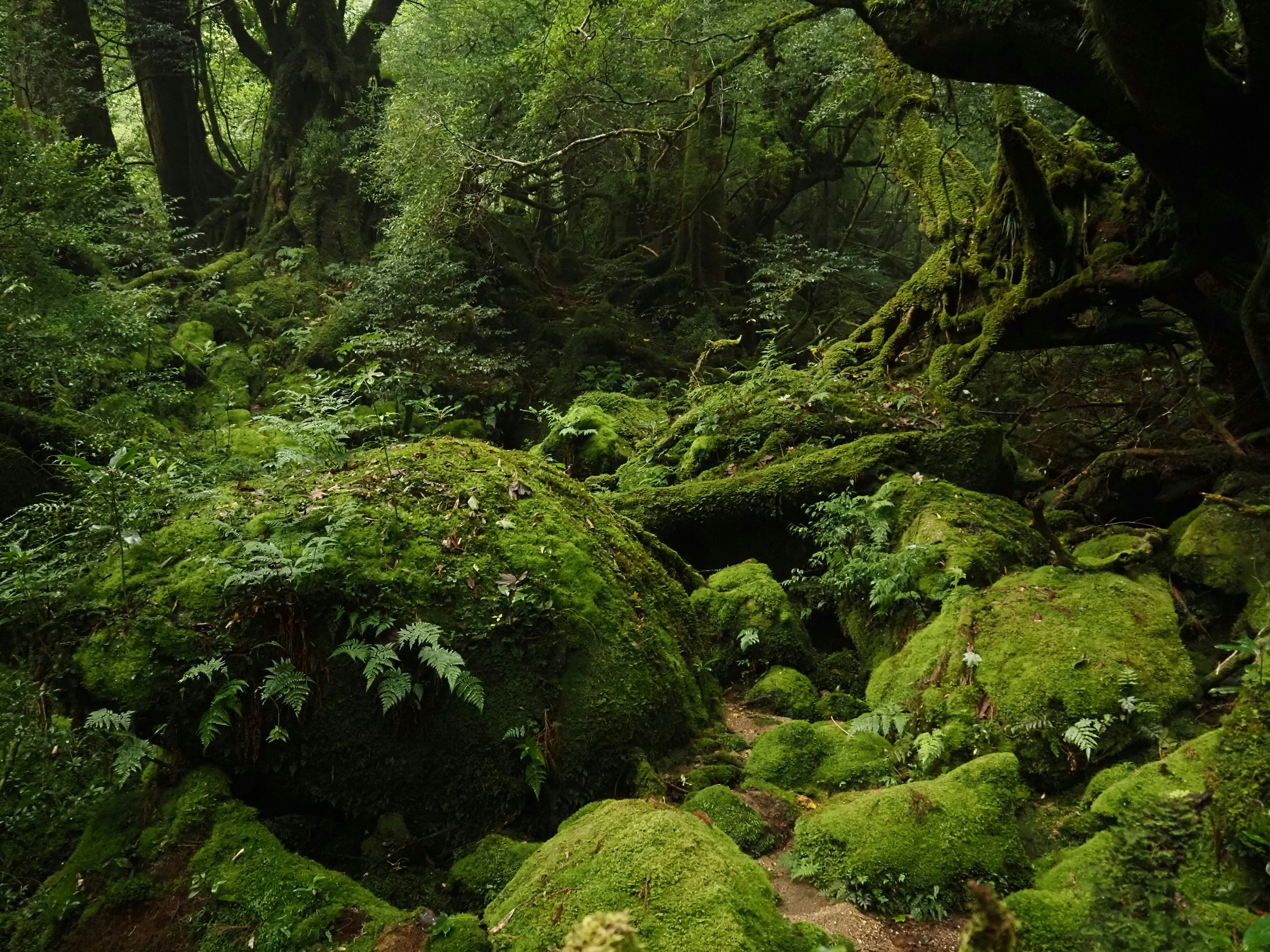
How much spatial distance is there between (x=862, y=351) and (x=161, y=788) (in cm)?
866

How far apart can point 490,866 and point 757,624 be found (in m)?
3.02

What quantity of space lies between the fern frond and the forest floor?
2.36m

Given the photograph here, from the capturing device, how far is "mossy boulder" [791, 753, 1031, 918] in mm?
3238

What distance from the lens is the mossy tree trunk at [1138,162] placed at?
4.25m

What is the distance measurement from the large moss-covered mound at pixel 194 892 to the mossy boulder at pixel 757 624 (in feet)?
11.1

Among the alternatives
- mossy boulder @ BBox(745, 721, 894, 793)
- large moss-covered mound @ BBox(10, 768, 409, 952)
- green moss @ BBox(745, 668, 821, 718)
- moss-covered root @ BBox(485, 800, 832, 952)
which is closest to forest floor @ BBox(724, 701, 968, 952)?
moss-covered root @ BBox(485, 800, 832, 952)

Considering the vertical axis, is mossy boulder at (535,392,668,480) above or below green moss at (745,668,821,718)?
above

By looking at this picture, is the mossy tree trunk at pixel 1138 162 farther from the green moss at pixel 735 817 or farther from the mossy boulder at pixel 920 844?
the green moss at pixel 735 817

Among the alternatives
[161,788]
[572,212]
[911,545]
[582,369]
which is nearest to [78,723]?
[161,788]

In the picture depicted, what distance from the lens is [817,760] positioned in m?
4.49

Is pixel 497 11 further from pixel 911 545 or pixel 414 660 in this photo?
pixel 414 660

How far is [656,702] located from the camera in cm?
457

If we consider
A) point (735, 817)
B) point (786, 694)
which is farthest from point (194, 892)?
point (786, 694)

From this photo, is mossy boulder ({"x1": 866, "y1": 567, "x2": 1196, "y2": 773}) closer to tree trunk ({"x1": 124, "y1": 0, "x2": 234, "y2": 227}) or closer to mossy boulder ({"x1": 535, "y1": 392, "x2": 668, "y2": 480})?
mossy boulder ({"x1": 535, "y1": 392, "x2": 668, "y2": 480})
